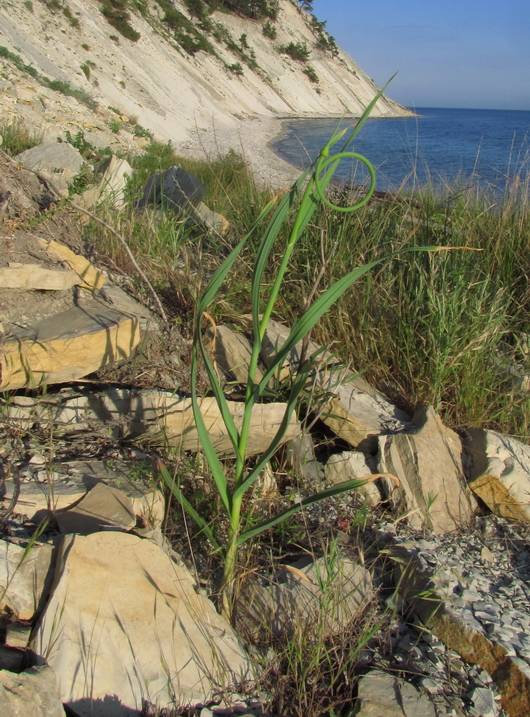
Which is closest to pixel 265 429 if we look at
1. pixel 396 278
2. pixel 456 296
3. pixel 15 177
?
pixel 456 296

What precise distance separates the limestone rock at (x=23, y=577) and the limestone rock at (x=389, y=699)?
2.90 feet

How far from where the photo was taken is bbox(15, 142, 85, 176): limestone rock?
4.73 m

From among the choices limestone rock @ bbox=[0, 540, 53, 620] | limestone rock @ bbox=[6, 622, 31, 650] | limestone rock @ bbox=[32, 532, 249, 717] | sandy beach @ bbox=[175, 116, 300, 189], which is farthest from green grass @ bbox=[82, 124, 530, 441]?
sandy beach @ bbox=[175, 116, 300, 189]

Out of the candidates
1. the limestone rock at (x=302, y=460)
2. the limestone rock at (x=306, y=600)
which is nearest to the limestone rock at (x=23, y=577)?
the limestone rock at (x=306, y=600)

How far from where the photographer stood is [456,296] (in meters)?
2.72

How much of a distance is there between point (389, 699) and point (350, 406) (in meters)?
1.28

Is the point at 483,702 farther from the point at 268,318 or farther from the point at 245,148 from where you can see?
the point at 245,148

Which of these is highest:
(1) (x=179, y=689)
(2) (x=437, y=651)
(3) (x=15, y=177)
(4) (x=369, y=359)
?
(3) (x=15, y=177)

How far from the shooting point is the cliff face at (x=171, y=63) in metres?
17.4

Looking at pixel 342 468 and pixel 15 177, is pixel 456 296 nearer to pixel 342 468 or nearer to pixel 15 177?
pixel 342 468

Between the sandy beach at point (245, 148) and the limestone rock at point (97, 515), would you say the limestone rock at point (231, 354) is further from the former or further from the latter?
the sandy beach at point (245, 148)

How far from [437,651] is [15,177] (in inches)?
113

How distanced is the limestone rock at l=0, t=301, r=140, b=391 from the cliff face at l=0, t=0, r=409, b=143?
483 cm

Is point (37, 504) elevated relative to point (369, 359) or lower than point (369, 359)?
lower
